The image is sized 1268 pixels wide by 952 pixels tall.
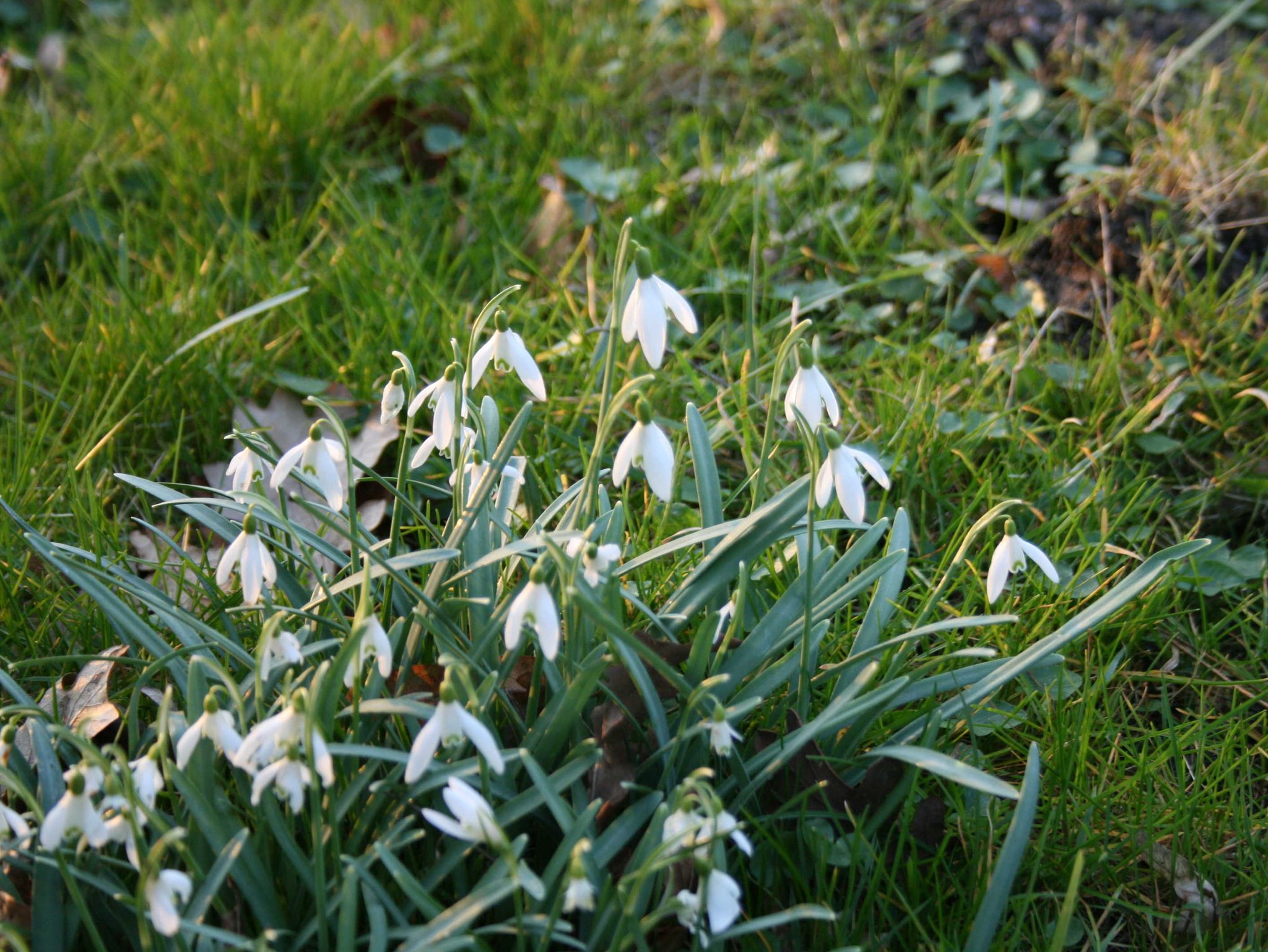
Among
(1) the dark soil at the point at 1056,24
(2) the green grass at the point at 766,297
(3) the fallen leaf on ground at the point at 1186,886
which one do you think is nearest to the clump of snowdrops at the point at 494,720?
(2) the green grass at the point at 766,297

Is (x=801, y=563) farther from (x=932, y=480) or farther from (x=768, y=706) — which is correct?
(x=932, y=480)

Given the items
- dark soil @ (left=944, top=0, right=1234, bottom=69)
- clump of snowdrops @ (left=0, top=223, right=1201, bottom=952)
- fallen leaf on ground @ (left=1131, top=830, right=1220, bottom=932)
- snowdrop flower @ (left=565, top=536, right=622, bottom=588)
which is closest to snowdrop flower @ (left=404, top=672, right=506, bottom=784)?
clump of snowdrops @ (left=0, top=223, right=1201, bottom=952)

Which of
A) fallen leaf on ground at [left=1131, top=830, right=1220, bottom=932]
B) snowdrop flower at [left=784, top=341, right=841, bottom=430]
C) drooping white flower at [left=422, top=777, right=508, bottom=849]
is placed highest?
snowdrop flower at [left=784, top=341, right=841, bottom=430]

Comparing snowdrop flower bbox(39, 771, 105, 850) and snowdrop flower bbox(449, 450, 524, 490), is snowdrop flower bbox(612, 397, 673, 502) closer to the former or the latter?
snowdrop flower bbox(449, 450, 524, 490)

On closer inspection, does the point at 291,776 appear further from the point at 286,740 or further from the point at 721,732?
the point at 721,732

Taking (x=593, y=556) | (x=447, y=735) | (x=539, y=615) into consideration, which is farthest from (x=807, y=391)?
(x=447, y=735)

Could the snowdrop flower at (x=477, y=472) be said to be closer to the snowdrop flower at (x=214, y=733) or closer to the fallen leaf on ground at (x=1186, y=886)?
the snowdrop flower at (x=214, y=733)

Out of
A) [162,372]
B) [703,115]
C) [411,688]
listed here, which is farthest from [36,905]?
[703,115]
